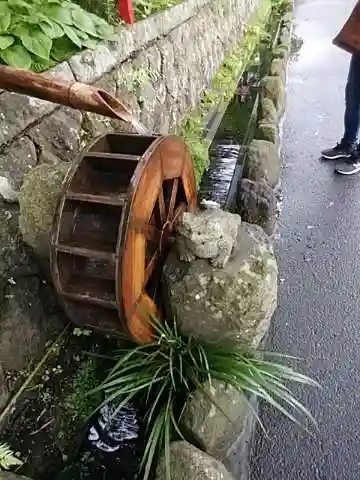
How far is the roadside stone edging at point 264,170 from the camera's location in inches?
178

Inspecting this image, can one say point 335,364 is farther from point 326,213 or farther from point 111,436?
point 326,213

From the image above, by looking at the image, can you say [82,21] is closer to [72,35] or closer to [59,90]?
[72,35]

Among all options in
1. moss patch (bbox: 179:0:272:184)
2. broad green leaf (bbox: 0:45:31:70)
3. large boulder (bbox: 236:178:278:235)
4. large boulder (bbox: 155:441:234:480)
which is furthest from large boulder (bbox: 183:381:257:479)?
moss patch (bbox: 179:0:272:184)

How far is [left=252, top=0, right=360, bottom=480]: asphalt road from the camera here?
3084mm

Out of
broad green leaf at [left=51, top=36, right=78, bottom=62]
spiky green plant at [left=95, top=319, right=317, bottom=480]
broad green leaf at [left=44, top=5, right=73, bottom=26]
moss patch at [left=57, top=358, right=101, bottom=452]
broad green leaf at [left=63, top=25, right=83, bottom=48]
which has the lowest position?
moss patch at [left=57, top=358, right=101, bottom=452]

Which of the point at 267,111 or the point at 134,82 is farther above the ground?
the point at 134,82

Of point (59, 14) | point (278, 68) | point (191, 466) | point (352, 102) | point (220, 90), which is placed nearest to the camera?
point (191, 466)

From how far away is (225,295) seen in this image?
2770mm

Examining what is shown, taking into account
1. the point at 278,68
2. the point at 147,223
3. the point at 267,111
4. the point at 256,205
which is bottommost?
the point at 256,205

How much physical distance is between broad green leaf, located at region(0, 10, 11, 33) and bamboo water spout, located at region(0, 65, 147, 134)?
2.74 ft

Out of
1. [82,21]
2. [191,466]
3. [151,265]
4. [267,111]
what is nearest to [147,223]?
[151,265]

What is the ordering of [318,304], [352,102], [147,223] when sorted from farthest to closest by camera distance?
[352,102], [318,304], [147,223]

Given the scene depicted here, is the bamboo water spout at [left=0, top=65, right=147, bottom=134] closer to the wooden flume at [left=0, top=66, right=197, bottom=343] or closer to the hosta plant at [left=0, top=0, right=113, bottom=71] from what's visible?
the wooden flume at [left=0, top=66, right=197, bottom=343]

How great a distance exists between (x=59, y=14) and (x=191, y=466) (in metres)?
3.01
